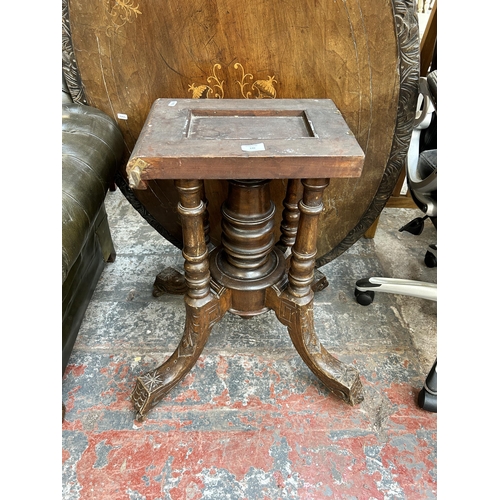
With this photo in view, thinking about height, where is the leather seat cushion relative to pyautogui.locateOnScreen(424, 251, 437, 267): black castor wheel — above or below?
above

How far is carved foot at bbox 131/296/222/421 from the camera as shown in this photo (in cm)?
118

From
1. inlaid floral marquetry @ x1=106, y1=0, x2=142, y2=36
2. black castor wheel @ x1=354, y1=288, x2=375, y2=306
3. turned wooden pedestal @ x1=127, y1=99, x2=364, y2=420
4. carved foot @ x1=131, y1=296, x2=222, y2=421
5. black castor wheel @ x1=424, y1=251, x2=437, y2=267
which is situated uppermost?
inlaid floral marquetry @ x1=106, y1=0, x2=142, y2=36

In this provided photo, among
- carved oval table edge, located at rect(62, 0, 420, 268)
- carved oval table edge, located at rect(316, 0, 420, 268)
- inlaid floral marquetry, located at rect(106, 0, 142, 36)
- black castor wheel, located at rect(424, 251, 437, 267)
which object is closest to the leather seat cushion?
carved oval table edge, located at rect(62, 0, 420, 268)

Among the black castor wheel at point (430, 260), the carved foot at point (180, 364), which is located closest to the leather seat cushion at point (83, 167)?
the carved foot at point (180, 364)

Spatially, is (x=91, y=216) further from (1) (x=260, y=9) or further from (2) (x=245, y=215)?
(1) (x=260, y=9)

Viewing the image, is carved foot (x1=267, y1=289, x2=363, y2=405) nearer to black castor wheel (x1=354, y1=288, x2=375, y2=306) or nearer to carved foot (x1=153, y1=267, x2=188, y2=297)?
black castor wheel (x1=354, y1=288, x2=375, y2=306)

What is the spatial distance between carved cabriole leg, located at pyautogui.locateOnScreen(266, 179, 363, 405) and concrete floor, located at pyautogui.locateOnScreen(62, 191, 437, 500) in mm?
86

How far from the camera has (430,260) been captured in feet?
5.96

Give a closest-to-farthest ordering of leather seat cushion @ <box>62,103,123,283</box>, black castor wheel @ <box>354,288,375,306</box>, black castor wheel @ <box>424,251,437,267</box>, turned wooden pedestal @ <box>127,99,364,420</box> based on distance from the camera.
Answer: turned wooden pedestal @ <box>127,99,364,420</box>
leather seat cushion @ <box>62,103,123,283</box>
black castor wheel @ <box>354,288,375,306</box>
black castor wheel @ <box>424,251,437,267</box>

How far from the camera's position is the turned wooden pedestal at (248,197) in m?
0.84

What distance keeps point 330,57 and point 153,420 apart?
1184 millimetres

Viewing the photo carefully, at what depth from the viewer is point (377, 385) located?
4.36 feet

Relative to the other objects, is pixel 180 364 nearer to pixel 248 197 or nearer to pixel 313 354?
pixel 313 354

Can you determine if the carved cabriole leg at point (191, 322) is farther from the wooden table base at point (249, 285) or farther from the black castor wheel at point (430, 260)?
the black castor wheel at point (430, 260)
